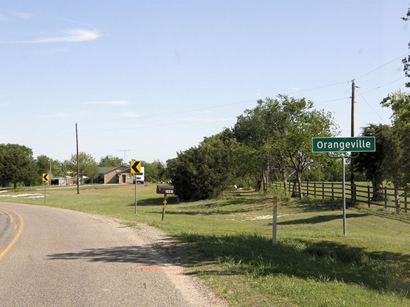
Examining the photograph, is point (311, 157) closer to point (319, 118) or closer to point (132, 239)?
point (319, 118)

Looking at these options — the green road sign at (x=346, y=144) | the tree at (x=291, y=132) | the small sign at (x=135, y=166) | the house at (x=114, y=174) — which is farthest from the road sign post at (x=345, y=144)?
the house at (x=114, y=174)

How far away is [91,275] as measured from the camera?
930 cm

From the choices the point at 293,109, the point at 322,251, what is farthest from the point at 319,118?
the point at 322,251

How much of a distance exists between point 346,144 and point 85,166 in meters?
149

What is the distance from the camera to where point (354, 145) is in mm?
15039

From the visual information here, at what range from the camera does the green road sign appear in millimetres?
14984

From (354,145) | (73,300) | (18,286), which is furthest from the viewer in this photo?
(354,145)

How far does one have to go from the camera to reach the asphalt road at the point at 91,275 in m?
7.35

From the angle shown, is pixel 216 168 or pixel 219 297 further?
pixel 216 168

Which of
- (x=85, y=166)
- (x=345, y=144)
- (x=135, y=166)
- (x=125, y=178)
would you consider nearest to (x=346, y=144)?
(x=345, y=144)

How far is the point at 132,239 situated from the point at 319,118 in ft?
89.5

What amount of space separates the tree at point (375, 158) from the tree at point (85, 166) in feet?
399

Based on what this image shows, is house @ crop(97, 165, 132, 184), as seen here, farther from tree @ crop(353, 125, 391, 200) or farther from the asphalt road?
the asphalt road

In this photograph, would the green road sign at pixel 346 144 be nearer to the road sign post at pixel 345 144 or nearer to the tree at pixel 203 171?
the road sign post at pixel 345 144
